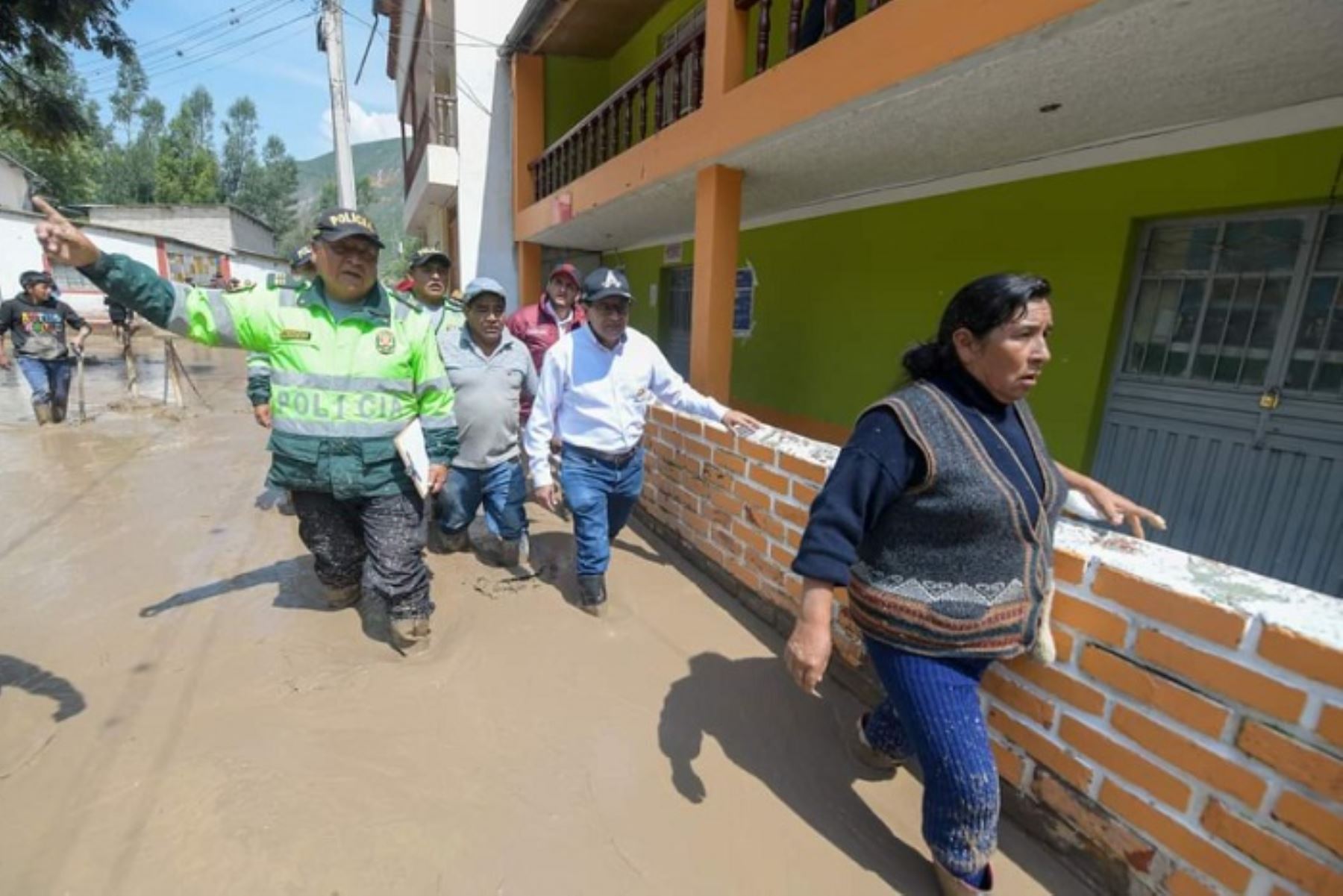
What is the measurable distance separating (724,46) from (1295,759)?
4.65m

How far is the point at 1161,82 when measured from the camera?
286cm

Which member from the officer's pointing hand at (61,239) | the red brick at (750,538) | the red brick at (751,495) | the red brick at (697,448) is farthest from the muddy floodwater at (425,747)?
the officer's pointing hand at (61,239)

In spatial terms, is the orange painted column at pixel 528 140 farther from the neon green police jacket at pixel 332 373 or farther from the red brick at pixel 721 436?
the neon green police jacket at pixel 332 373

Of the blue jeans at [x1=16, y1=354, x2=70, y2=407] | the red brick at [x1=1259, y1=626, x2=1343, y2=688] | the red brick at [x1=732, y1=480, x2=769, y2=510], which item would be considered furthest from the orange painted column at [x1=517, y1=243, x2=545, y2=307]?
the red brick at [x1=1259, y1=626, x2=1343, y2=688]

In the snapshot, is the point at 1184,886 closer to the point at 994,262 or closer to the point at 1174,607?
the point at 1174,607

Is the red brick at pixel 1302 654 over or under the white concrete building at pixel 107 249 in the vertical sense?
under

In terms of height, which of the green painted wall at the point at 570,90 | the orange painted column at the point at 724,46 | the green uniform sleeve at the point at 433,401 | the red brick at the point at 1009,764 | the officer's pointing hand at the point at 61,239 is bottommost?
the red brick at the point at 1009,764

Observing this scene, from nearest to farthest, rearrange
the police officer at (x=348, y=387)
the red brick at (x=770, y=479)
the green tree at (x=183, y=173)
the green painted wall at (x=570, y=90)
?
the police officer at (x=348, y=387) < the red brick at (x=770, y=479) < the green painted wall at (x=570, y=90) < the green tree at (x=183, y=173)

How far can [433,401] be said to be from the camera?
8.98ft

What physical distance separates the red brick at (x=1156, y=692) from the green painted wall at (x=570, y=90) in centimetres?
979

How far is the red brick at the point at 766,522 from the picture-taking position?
2898mm

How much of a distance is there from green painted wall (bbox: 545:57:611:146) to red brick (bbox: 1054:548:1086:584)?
9578 mm

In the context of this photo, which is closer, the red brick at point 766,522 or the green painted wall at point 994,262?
the red brick at point 766,522

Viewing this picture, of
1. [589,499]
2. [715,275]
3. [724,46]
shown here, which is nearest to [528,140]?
[724,46]
